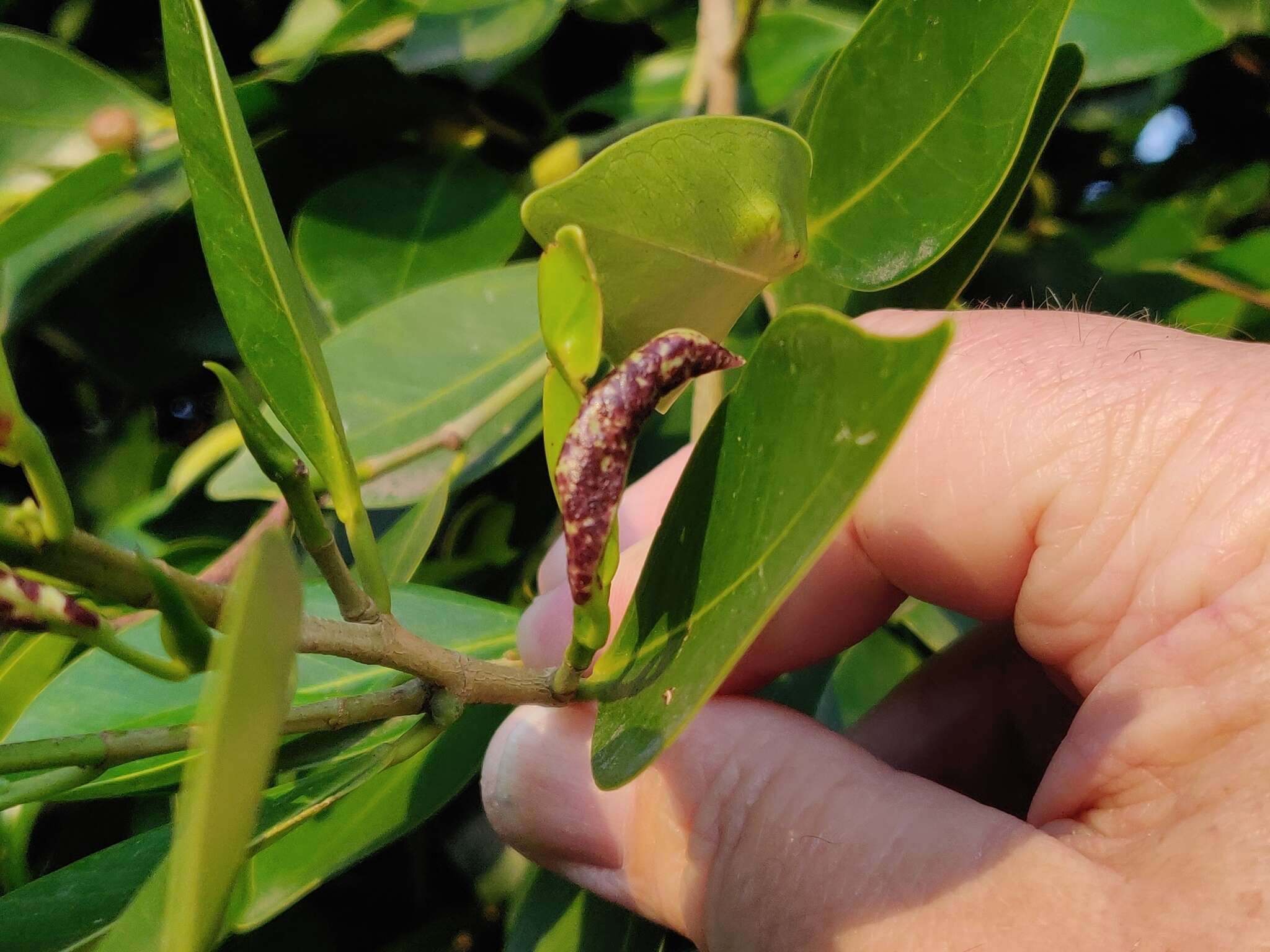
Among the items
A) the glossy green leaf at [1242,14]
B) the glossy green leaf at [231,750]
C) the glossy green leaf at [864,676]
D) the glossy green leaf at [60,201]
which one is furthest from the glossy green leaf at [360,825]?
the glossy green leaf at [1242,14]

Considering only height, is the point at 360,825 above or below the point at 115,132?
below

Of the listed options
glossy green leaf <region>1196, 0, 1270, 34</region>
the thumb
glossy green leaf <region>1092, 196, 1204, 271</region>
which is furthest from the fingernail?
glossy green leaf <region>1196, 0, 1270, 34</region>

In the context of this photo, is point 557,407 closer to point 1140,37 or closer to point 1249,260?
point 1140,37

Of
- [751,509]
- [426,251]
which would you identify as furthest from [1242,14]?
[751,509]

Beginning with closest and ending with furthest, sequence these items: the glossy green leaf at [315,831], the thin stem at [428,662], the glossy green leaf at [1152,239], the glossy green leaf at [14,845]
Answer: the thin stem at [428,662], the glossy green leaf at [315,831], the glossy green leaf at [14,845], the glossy green leaf at [1152,239]

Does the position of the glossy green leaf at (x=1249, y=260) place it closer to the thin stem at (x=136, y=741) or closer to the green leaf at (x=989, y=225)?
the green leaf at (x=989, y=225)
